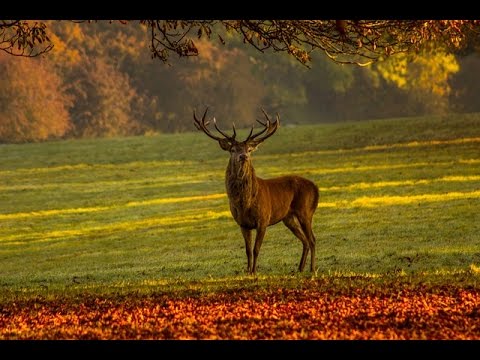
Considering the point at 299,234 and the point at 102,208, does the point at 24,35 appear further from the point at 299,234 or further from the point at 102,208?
the point at 102,208

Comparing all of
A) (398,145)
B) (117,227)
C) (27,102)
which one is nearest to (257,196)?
(117,227)

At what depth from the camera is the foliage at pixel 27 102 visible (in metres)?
79.6

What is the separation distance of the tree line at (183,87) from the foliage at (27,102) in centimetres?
7

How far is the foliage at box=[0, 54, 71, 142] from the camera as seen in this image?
79.6 m

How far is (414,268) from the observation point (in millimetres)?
20469

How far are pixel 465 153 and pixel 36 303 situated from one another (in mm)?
32082

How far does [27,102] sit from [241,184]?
211ft

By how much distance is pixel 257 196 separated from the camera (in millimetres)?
18391

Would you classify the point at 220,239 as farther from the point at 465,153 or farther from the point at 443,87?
the point at 443,87

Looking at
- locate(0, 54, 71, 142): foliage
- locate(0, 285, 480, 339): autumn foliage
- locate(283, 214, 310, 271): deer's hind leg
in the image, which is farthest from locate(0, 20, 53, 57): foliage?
locate(0, 54, 71, 142): foliage

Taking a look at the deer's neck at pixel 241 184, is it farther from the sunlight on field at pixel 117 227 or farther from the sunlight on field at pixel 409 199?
the sunlight on field at pixel 409 199

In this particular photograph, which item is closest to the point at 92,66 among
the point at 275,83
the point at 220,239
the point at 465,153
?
the point at 275,83
